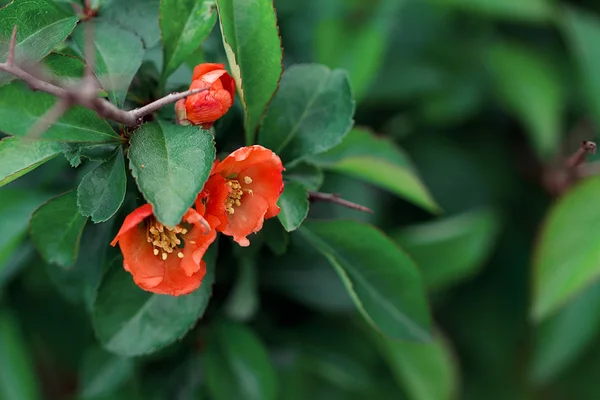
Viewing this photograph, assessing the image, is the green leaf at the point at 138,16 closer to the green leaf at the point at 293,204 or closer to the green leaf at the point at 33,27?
the green leaf at the point at 33,27

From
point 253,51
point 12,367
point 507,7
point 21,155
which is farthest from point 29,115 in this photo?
point 507,7

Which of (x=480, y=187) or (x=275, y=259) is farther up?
(x=275, y=259)

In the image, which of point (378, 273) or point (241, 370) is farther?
point (241, 370)

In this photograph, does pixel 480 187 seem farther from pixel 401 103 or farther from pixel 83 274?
pixel 83 274

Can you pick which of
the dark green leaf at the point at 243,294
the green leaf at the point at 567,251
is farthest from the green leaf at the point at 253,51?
the green leaf at the point at 567,251

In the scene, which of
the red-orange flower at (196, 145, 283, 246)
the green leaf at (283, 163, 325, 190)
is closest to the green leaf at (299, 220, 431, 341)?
the green leaf at (283, 163, 325, 190)

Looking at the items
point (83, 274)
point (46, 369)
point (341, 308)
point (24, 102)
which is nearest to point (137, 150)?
point (24, 102)

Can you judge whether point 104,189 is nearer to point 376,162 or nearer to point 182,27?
point 182,27
